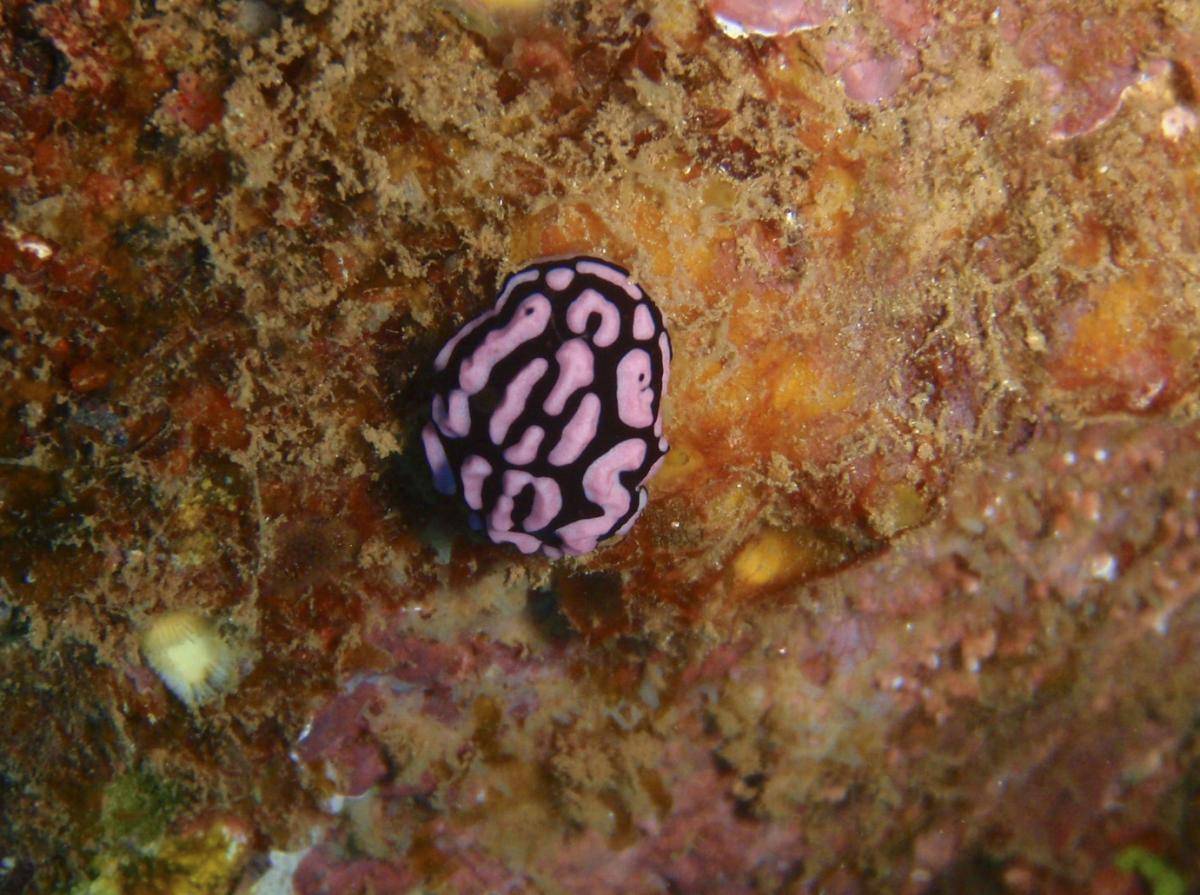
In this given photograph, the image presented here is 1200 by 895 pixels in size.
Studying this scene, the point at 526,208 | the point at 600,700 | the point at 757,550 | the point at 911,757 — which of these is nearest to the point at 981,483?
the point at 757,550

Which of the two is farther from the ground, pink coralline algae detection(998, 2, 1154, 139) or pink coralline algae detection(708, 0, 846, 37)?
pink coralline algae detection(998, 2, 1154, 139)

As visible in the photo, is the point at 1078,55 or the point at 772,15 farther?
the point at 1078,55

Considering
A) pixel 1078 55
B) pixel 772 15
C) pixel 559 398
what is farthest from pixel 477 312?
pixel 1078 55

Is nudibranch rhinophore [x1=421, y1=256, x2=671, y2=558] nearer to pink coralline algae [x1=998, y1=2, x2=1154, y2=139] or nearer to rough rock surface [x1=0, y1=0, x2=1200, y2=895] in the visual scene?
rough rock surface [x1=0, y1=0, x2=1200, y2=895]

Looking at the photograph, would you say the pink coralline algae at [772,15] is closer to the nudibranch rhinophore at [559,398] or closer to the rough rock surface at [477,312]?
the rough rock surface at [477,312]

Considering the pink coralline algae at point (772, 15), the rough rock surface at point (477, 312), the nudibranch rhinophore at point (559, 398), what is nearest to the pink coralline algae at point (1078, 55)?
the rough rock surface at point (477, 312)

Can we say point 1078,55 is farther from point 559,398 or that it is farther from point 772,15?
point 559,398

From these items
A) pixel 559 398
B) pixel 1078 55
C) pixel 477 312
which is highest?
pixel 1078 55

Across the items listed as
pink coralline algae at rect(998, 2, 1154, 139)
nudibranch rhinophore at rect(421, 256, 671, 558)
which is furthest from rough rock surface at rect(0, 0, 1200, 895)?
nudibranch rhinophore at rect(421, 256, 671, 558)
